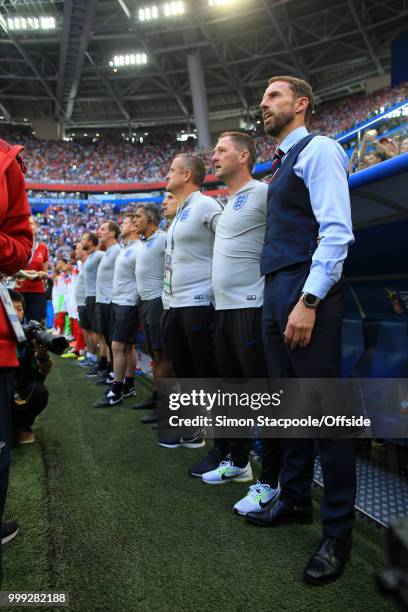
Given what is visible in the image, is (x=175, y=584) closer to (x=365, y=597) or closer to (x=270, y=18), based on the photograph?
(x=365, y=597)

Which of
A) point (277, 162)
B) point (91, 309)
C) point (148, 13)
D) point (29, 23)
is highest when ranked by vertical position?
point (148, 13)

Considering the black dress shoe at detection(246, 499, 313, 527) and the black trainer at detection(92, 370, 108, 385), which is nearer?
the black dress shoe at detection(246, 499, 313, 527)

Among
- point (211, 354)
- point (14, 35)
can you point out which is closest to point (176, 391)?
point (211, 354)

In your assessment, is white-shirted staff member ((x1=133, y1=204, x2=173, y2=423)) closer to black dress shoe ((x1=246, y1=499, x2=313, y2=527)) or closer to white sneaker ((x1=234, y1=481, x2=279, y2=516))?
white sneaker ((x1=234, y1=481, x2=279, y2=516))

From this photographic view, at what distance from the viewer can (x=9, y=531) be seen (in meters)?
1.87

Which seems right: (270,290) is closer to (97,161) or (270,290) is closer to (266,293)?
(266,293)

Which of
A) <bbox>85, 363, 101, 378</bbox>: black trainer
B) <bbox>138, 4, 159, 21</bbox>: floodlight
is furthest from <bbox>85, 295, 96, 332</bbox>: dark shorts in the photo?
<bbox>138, 4, 159, 21</bbox>: floodlight

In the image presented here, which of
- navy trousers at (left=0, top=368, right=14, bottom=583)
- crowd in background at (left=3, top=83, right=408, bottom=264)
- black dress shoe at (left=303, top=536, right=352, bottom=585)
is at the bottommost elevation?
black dress shoe at (left=303, top=536, right=352, bottom=585)

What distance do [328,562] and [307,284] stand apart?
1000 mm

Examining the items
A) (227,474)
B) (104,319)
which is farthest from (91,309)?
(227,474)

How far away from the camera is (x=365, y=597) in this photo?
148 cm

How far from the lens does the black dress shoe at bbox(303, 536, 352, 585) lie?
1.54 m

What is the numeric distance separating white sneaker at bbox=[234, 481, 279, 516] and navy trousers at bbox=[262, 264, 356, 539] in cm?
47

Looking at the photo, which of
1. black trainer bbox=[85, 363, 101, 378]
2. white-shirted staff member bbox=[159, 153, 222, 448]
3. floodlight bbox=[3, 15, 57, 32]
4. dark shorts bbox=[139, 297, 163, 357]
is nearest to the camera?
white-shirted staff member bbox=[159, 153, 222, 448]
